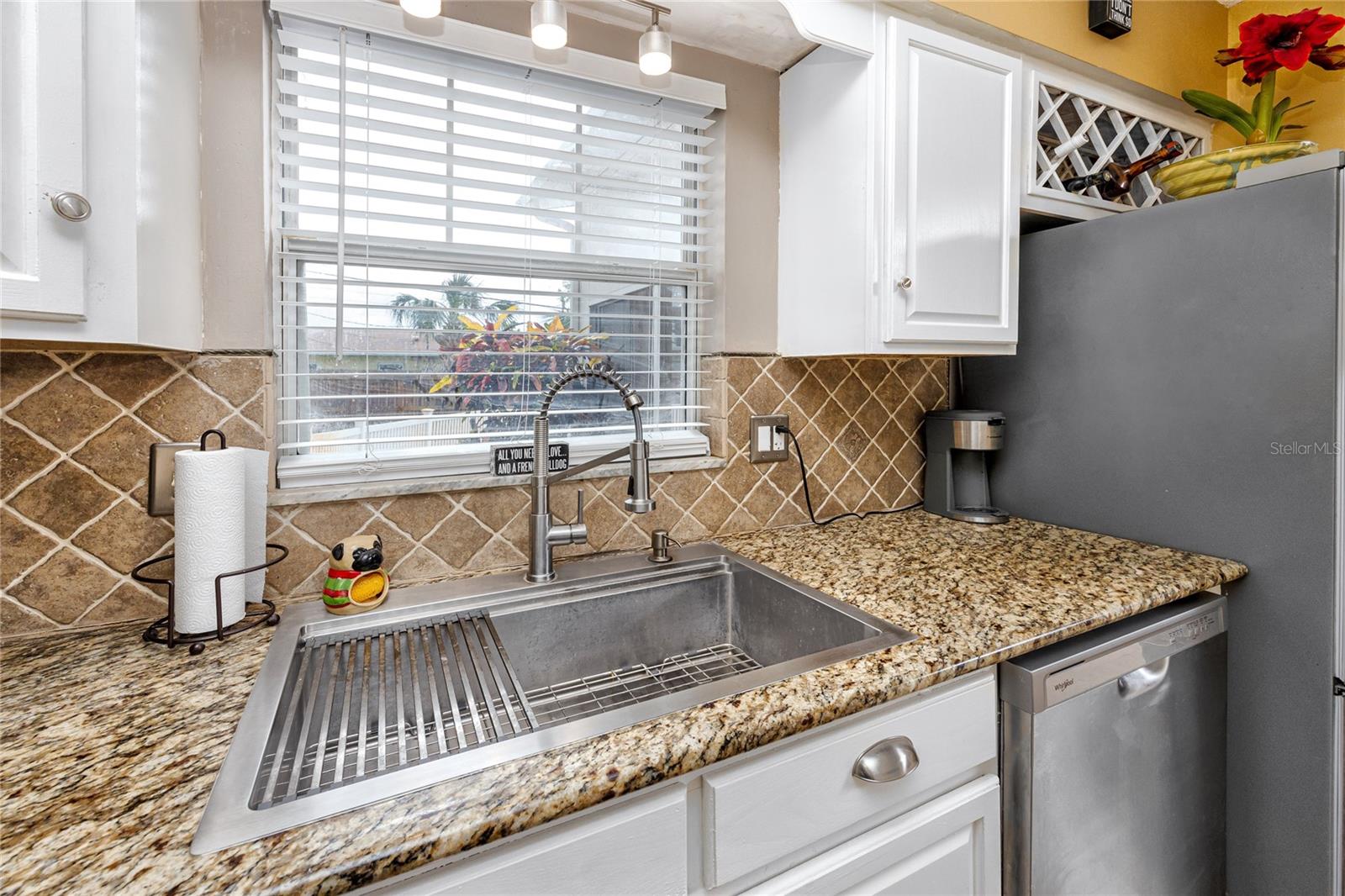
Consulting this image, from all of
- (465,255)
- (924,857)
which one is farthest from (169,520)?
(924,857)

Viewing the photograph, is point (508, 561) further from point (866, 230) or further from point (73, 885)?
point (866, 230)

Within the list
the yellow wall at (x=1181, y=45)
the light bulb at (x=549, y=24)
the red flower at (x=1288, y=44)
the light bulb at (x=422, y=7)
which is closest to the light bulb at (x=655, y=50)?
the light bulb at (x=549, y=24)

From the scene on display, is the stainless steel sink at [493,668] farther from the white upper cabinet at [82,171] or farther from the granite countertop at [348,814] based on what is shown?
the white upper cabinet at [82,171]

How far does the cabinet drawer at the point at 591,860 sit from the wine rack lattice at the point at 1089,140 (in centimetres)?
164

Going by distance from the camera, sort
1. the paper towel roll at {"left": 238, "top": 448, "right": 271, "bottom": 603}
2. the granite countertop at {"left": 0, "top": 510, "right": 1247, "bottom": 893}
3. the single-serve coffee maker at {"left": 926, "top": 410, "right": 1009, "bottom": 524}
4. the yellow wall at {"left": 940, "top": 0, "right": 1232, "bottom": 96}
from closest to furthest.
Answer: the granite countertop at {"left": 0, "top": 510, "right": 1247, "bottom": 893} → the paper towel roll at {"left": 238, "top": 448, "right": 271, "bottom": 603} → the yellow wall at {"left": 940, "top": 0, "right": 1232, "bottom": 96} → the single-serve coffee maker at {"left": 926, "top": 410, "right": 1009, "bottom": 524}

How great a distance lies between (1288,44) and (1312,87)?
1.72ft

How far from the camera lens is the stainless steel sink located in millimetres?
650

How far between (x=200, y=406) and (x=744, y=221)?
1.23 meters

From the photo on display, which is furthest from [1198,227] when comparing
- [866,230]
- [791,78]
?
[791,78]

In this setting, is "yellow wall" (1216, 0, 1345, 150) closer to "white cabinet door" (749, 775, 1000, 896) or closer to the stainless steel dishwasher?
the stainless steel dishwasher

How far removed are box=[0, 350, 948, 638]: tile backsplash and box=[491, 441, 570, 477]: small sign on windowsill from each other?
0.04 m

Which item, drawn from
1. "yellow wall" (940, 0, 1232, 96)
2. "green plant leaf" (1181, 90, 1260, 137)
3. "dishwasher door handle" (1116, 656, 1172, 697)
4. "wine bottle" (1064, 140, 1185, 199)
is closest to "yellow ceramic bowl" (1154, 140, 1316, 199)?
"wine bottle" (1064, 140, 1185, 199)

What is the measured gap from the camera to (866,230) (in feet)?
4.33

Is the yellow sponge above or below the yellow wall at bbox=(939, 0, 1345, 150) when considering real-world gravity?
below
